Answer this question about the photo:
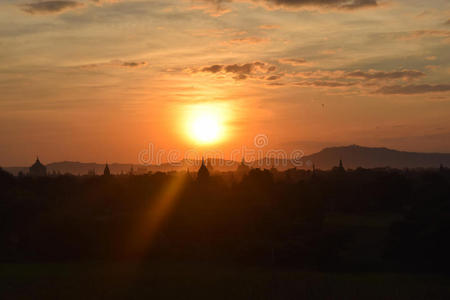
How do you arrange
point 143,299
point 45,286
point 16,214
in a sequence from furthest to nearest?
point 16,214
point 45,286
point 143,299

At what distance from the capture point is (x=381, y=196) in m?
80.6

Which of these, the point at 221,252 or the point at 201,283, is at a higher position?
the point at 221,252

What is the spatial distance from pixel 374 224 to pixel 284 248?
73.9 ft

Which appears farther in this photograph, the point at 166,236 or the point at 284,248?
the point at 166,236

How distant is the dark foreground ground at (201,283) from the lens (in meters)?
35.1

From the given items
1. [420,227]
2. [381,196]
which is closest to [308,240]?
[420,227]

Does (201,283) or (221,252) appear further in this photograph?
(221,252)

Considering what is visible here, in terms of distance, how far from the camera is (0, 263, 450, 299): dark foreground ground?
35.1 meters

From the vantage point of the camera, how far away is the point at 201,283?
3788 cm

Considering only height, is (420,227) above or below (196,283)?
above

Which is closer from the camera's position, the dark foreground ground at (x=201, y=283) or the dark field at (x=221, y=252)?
the dark foreground ground at (x=201, y=283)

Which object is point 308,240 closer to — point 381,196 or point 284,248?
point 284,248

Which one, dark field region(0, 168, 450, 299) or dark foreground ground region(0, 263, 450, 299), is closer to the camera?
dark foreground ground region(0, 263, 450, 299)

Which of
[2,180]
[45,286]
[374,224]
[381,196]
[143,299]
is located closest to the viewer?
[143,299]
